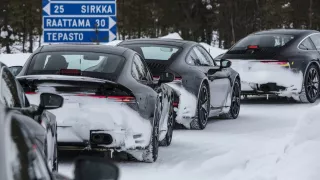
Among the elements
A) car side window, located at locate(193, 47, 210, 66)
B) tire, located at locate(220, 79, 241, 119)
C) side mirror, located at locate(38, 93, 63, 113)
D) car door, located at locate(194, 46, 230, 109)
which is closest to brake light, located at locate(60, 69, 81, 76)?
side mirror, located at locate(38, 93, 63, 113)

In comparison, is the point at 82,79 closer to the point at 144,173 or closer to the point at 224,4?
the point at 144,173

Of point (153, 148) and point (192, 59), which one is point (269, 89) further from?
point (153, 148)

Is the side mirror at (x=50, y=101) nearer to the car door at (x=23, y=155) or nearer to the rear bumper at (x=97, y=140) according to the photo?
the car door at (x=23, y=155)

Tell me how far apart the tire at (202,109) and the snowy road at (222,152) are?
146mm

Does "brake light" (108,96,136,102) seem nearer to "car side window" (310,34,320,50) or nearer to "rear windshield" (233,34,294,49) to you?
"rear windshield" (233,34,294,49)

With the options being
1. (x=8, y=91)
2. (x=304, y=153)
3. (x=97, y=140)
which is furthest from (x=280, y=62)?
(x=8, y=91)

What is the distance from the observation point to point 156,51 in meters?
13.3

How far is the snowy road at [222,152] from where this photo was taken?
9047 millimetres

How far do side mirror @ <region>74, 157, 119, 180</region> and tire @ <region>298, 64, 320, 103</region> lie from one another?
1558 cm

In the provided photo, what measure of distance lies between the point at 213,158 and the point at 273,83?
788 centimetres

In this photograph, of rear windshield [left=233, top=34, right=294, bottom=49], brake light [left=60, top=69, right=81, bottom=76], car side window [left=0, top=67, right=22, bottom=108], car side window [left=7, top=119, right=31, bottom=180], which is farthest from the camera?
rear windshield [left=233, top=34, right=294, bottom=49]

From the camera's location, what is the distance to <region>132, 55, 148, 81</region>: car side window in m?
9.94

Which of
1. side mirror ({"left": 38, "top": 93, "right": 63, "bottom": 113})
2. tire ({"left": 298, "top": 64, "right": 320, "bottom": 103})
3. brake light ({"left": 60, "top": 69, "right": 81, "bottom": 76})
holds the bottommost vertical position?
tire ({"left": 298, "top": 64, "right": 320, "bottom": 103})

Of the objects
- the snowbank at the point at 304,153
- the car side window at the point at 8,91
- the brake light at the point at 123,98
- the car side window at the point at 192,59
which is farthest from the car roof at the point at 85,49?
the car side window at the point at 8,91
